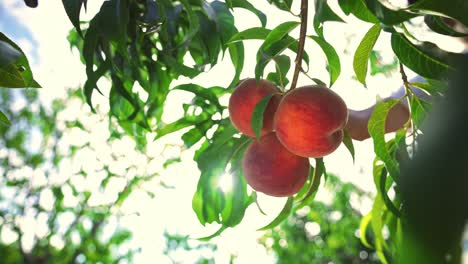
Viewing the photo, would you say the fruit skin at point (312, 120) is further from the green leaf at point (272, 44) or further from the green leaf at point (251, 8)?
the green leaf at point (251, 8)

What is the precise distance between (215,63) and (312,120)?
8.3 inches

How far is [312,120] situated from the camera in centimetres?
67

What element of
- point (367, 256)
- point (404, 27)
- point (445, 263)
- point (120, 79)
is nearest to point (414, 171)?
point (445, 263)

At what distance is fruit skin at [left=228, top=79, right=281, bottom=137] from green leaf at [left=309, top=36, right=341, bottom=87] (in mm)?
91

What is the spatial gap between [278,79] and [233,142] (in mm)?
134

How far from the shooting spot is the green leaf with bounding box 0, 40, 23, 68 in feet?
1.57

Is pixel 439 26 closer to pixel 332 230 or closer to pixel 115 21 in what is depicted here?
pixel 115 21

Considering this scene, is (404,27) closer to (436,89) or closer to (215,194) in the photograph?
(436,89)

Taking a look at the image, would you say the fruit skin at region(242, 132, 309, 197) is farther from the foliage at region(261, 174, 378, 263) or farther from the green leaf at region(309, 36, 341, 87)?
the foliage at region(261, 174, 378, 263)

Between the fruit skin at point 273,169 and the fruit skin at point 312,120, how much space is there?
4cm

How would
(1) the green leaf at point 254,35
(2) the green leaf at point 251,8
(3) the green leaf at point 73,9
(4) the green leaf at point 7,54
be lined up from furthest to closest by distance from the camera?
(2) the green leaf at point 251,8 < (1) the green leaf at point 254,35 < (3) the green leaf at point 73,9 < (4) the green leaf at point 7,54

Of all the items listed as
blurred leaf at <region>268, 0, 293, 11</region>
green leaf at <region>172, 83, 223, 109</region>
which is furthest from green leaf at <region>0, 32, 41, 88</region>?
blurred leaf at <region>268, 0, 293, 11</region>

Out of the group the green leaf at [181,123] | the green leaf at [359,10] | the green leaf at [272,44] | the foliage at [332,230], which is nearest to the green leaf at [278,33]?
the green leaf at [272,44]

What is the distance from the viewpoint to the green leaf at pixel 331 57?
0.73 meters
